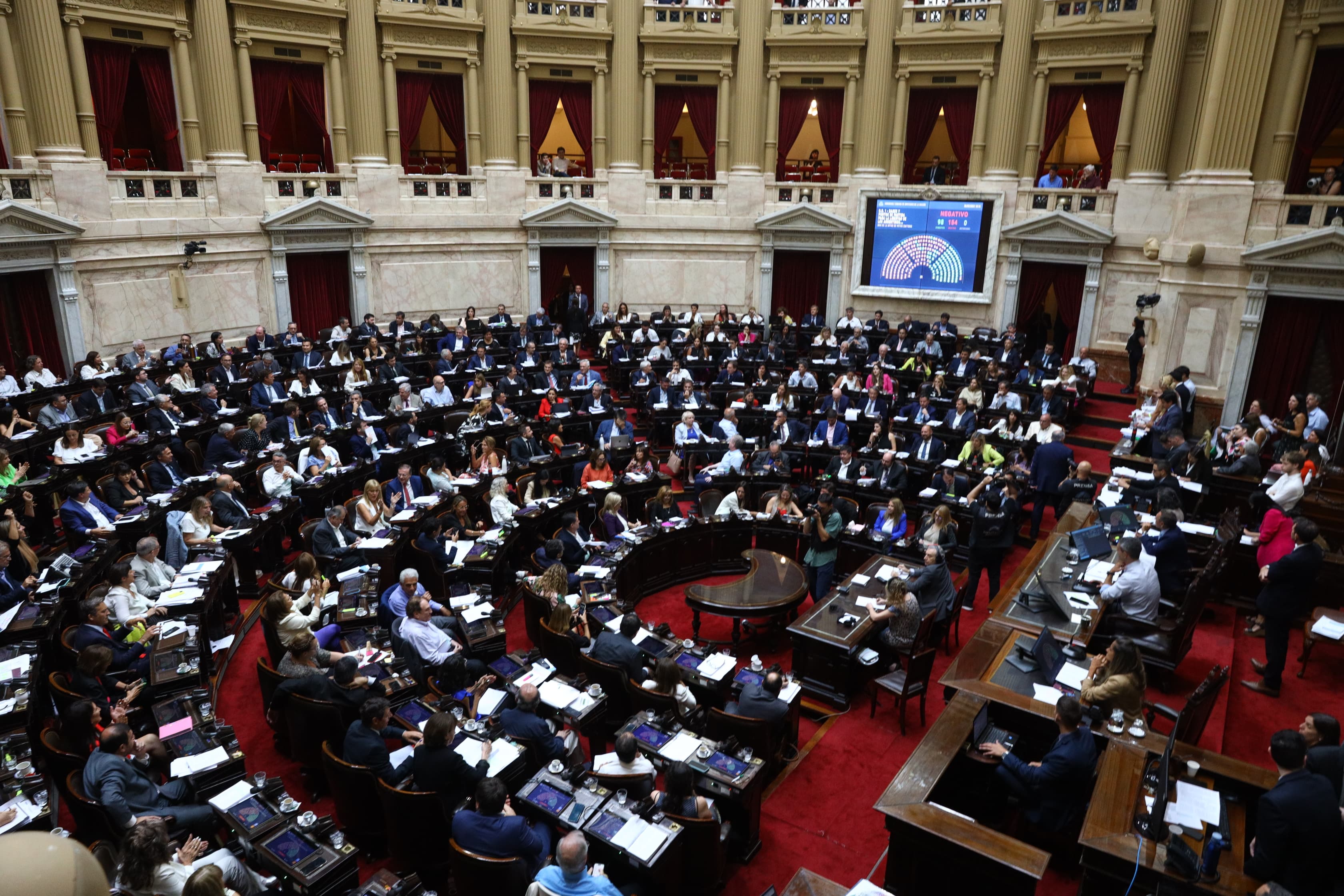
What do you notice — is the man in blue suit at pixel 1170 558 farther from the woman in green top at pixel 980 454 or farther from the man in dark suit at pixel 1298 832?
the man in dark suit at pixel 1298 832

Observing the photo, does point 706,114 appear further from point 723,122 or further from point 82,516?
point 82,516

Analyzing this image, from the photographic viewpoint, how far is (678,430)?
15258 millimetres

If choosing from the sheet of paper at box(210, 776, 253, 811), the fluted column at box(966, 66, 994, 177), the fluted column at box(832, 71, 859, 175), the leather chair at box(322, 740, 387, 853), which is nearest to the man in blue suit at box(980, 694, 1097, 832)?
the leather chair at box(322, 740, 387, 853)

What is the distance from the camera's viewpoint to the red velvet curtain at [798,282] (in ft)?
77.9

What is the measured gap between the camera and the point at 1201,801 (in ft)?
19.5

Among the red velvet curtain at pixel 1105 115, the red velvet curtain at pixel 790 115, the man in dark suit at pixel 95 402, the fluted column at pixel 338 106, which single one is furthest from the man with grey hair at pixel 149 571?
the red velvet curtain at pixel 1105 115

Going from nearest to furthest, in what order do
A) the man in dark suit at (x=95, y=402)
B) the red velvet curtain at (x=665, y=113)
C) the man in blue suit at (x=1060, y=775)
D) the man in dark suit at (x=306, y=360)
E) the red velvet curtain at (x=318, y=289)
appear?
the man in blue suit at (x=1060, y=775) < the man in dark suit at (x=95, y=402) < the man in dark suit at (x=306, y=360) < the red velvet curtain at (x=318, y=289) < the red velvet curtain at (x=665, y=113)

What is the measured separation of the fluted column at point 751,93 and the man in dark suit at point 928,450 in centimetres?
1209

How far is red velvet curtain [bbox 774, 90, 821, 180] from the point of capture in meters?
23.4

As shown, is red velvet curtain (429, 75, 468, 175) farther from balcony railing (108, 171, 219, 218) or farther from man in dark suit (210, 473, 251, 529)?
man in dark suit (210, 473, 251, 529)

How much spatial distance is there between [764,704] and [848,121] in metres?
19.6

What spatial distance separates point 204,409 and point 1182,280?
18841 millimetres

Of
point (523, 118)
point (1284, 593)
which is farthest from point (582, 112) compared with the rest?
point (1284, 593)

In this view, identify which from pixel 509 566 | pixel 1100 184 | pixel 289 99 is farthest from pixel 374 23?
pixel 1100 184
